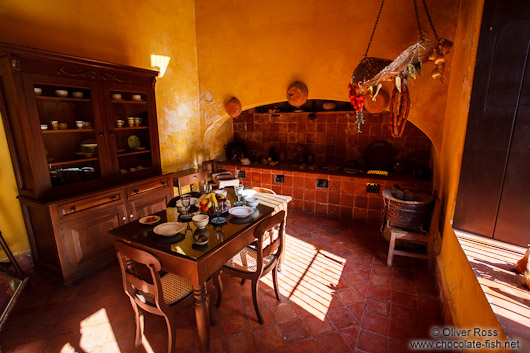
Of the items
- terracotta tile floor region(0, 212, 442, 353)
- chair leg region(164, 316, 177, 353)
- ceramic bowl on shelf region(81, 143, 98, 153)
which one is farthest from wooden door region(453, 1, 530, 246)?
ceramic bowl on shelf region(81, 143, 98, 153)

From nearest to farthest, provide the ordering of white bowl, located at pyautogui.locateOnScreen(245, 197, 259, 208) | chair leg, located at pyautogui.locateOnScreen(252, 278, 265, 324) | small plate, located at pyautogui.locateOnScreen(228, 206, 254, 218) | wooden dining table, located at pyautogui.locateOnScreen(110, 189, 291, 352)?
wooden dining table, located at pyautogui.locateOnScreen(110, 189, 291, 352) < chair leg, located at pyautogui.locateOnScreen(252, 278, 265, 324) < small plate, located at pyautogui.locateOnScreen(228, 206, 254, 218) < white bowl, located at pyautogui.locateOnScreen(245, 197, 259, 208)

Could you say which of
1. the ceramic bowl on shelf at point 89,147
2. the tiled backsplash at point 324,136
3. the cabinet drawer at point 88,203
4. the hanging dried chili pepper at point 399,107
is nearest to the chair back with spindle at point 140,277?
the cabinet drawer at point 88,203

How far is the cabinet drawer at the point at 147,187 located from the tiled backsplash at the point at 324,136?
7.26ft

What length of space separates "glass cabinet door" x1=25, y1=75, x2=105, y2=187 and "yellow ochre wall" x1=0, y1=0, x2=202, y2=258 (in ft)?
1.44

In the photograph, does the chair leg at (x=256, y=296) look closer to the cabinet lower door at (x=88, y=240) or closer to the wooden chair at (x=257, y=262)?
the wooden chair at (x=257, y=262)

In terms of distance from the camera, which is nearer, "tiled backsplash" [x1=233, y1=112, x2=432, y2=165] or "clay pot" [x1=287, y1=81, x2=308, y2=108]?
"clay pot" [x1=287, y1=81, x2=308, y2=108]

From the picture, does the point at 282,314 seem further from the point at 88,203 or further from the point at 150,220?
the point at 88,203

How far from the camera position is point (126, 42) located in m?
3.50

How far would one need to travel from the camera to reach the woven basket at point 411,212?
2.62m

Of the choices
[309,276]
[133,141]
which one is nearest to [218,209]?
[309,276]

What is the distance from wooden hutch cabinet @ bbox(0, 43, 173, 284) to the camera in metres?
2.35

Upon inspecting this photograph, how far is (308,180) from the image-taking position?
4.25 metres

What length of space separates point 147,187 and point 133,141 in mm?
727

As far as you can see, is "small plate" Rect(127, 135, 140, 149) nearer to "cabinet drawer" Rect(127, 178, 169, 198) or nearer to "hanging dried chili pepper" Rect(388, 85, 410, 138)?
"cabinet drawer" Rect(127, 178, 169, 198)
